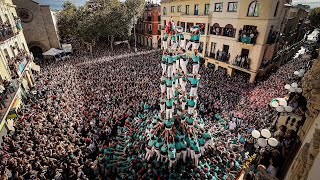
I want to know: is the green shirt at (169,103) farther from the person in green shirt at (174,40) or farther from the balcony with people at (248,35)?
the balcony with people at (248,35)

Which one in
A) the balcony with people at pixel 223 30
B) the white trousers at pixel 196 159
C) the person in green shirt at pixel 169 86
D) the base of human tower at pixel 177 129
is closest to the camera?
the person in green shirt at pixel 169 86

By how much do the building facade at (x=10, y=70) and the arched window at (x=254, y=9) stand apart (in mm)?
21252

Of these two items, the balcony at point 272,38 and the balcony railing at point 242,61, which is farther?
the balcony railing at point 242,61

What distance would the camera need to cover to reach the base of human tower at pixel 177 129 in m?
9.65

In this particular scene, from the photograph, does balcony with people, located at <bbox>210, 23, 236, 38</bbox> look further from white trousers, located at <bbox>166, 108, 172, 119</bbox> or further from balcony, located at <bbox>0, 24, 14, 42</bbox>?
balcony, located at <bbox>0, 24, 14, 42</bbox>

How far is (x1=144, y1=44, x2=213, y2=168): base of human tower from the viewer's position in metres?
9.65

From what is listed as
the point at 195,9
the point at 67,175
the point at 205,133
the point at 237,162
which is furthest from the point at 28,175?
the point at 195,9

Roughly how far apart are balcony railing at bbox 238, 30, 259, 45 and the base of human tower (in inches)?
469

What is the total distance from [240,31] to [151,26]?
2066 centimetres

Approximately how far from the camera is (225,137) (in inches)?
465

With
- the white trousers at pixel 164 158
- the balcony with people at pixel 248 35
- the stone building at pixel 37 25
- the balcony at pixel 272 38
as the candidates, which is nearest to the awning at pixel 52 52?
the stone building at pixel 37 25

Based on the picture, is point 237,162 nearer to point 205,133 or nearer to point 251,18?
point 205,133

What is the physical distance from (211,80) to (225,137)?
842 centimetres

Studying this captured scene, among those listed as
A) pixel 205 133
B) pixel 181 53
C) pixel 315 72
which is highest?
pixel 315 72
